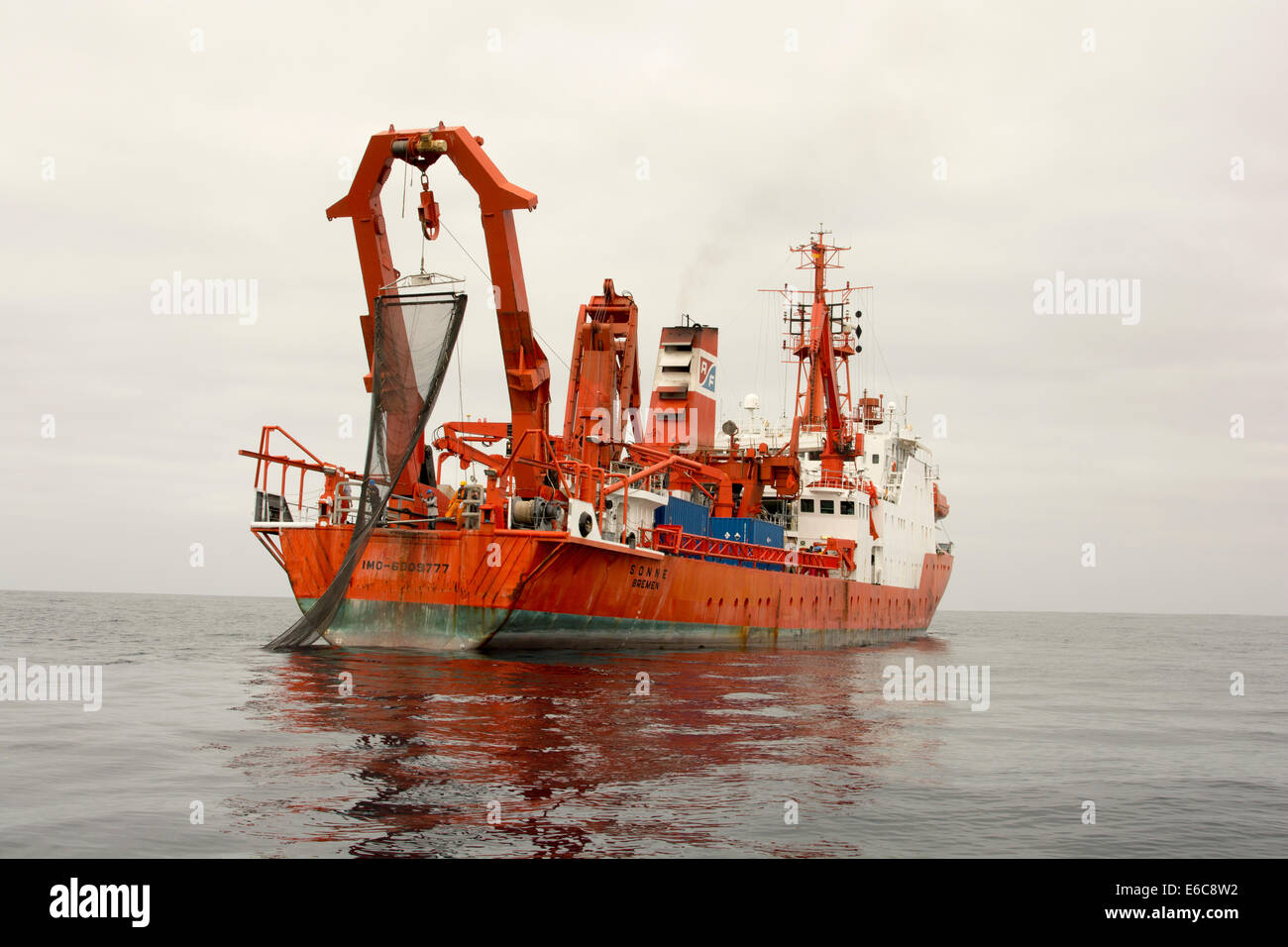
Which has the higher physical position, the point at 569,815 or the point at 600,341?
the point at 600,341

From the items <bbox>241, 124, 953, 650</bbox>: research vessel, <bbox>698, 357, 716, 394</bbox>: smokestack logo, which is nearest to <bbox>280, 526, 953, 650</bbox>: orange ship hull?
<bbox>241, 124, 953, 650</bbox>: research vessel

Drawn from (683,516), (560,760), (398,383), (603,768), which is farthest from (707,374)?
(603,768)

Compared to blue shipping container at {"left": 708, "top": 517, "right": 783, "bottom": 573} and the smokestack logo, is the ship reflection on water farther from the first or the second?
the smokestack logo

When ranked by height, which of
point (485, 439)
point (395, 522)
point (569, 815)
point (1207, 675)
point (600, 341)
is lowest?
point (1207, 675)

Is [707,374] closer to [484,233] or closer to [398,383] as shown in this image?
[484,233]

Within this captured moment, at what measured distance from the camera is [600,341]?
95.1 feet

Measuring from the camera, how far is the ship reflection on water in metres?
8.77

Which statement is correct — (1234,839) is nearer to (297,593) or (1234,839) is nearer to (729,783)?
(729,783)

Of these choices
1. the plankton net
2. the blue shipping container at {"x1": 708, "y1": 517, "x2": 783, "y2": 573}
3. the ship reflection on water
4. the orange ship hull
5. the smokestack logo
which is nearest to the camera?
the ship reflection on water

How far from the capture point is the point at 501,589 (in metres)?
23.5

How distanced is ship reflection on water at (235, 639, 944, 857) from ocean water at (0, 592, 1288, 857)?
0.15 ft

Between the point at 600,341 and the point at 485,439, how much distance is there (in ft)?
13.6

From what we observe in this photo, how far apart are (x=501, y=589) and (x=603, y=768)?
12.2 metres
